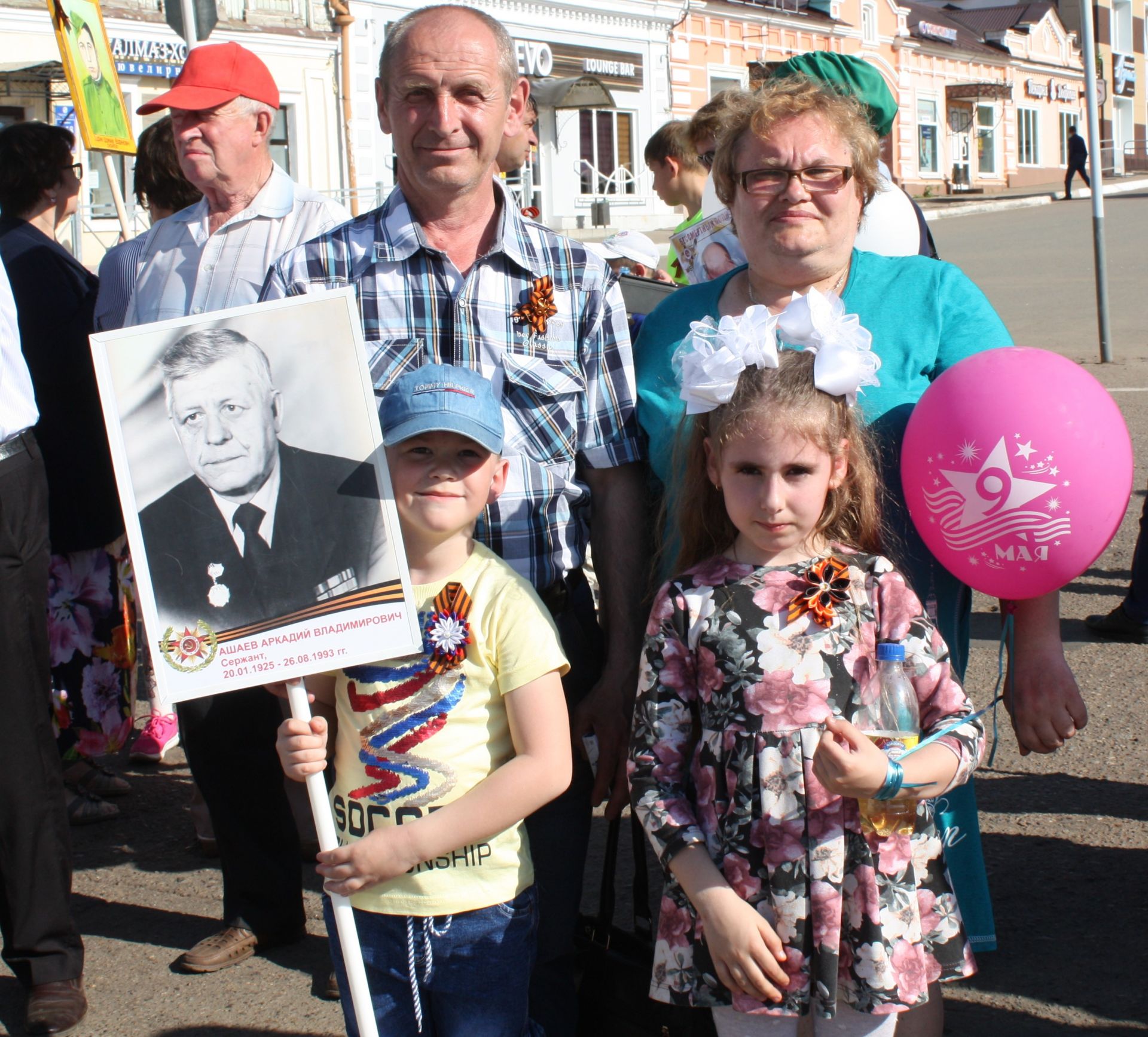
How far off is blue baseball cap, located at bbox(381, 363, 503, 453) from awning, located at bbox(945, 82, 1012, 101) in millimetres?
49657

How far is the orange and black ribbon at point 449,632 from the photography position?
2230 millimetres

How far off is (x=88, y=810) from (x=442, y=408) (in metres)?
2.82

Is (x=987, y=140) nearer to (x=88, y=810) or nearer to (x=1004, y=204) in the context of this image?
(x=1004, y=204)

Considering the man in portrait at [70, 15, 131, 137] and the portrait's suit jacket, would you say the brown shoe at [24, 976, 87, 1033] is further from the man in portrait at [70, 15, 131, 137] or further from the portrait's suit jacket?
the man in portrait at [70, 15, 131, 137]

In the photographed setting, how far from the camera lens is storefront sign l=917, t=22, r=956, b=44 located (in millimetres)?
45250

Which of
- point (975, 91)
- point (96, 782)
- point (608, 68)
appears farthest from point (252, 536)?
point (975, 91)

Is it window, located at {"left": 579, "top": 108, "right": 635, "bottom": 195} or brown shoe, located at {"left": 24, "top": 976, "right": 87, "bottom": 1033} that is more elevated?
window, located at {"left": 579, "top": 108, "right": 635, "bottom": 195}

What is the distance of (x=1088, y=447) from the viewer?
2.29 m

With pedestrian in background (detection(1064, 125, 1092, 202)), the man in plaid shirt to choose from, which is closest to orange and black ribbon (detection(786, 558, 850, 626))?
the man in plaid shirt

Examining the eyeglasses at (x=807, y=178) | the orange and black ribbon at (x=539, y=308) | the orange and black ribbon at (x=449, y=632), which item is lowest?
the orange and black ribbon at (x=449, y=632)

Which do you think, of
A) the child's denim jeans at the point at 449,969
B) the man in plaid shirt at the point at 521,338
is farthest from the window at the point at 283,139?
the child's denim jeans at the point at 449,969

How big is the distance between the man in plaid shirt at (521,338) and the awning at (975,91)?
1938 inches

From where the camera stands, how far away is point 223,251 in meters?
3.52

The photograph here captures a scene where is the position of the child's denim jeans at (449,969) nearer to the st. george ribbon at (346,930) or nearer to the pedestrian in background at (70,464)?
the st. george ribbon at (346,930)
